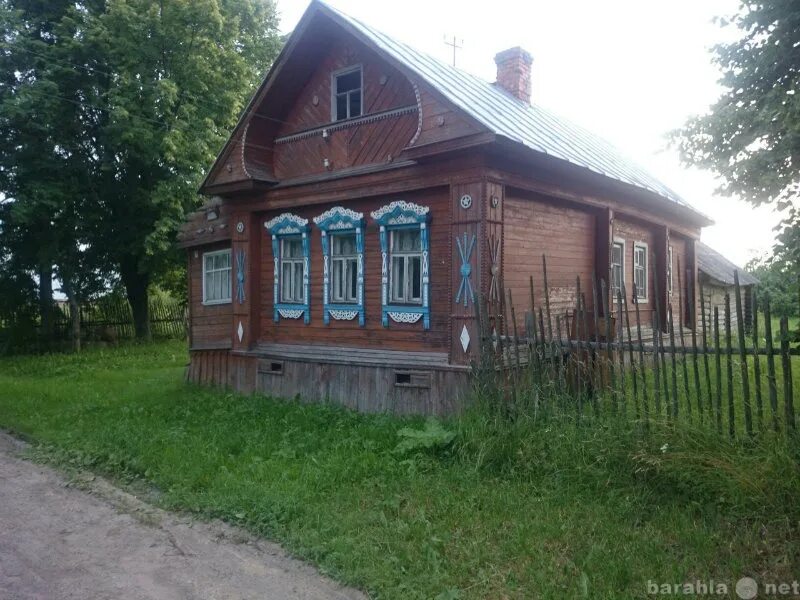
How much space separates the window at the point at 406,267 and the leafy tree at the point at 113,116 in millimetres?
11127

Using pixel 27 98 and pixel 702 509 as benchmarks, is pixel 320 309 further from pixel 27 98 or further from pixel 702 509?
pixel 27 98

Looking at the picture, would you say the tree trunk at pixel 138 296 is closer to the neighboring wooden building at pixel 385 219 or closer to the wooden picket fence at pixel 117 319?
the wooden picket fence at pixel 117 319

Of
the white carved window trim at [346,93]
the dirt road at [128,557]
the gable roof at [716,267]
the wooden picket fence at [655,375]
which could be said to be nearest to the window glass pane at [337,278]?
the white carved window trim at [346,93]

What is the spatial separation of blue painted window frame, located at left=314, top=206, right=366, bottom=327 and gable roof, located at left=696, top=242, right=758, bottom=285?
13445 mm

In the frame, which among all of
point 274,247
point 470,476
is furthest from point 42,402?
point 470,476

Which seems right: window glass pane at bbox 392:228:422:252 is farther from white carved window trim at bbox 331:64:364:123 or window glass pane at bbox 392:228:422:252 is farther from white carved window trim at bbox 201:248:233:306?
white carved window trim at bbox 201:248:233:306

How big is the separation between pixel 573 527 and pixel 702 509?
3.28ft

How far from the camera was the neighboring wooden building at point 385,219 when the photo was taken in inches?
338

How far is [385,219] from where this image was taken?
975 cm

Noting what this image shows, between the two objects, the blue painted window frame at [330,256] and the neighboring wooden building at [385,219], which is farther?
the blue painted window frame at [330,256]

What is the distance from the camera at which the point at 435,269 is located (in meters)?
9.23

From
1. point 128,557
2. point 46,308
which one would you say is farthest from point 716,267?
point 46,308

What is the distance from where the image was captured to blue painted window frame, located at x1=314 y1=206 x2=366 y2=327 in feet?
33.4

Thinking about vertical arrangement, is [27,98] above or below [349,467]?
above
